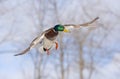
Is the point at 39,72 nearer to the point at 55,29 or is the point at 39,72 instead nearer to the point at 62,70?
the point at 62,70

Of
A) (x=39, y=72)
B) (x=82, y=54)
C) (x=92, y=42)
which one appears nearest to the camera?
(x=92, y=42)

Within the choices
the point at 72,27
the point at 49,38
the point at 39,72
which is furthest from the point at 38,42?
the point at 39,72

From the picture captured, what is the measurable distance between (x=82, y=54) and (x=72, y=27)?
1570 centimetres

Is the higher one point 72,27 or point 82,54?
point 72,27

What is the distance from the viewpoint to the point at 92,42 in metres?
16.4

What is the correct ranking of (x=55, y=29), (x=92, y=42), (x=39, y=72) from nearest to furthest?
(x=55, y=29) < (x=92, y=42) < (x=39, y=72)

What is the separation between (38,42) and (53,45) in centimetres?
17

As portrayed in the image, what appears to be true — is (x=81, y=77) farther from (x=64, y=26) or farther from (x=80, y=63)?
(x=64, y=26)

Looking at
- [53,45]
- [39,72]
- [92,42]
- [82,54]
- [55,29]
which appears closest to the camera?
[55,29]

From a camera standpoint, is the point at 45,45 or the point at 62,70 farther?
the point at 62,70

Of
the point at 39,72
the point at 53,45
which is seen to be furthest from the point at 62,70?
the point at 53,45

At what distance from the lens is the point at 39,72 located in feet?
68.3

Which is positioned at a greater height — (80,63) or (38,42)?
(38,42)

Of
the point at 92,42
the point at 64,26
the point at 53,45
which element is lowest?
the point at 92,42
